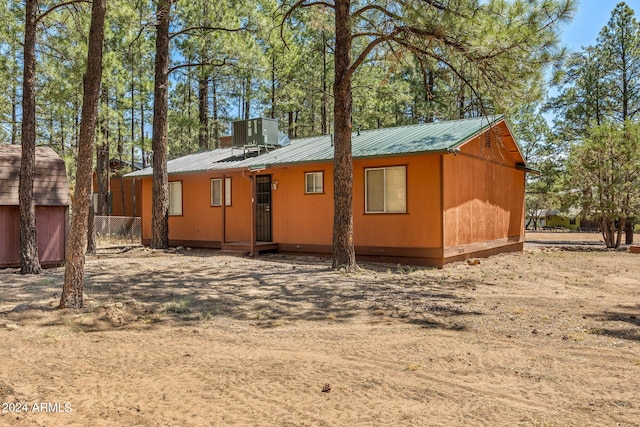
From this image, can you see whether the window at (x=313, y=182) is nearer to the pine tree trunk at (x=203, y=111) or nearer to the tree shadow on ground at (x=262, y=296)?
the tree shadow on ground at (x=262, y=296)

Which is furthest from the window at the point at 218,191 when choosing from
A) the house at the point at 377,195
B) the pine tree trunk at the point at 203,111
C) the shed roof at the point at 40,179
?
the pine tree trunk at the point at 203,111

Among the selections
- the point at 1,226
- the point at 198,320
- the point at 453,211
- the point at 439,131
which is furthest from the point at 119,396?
the point at 439,131

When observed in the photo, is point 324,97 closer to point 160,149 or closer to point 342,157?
point 160,149

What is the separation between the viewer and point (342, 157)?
33.9ft

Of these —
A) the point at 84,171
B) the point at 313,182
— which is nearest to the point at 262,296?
the point at 84,171

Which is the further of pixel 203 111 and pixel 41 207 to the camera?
pixel 203 111

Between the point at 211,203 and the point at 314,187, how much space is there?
417 cm

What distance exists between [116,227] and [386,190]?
48.2ft

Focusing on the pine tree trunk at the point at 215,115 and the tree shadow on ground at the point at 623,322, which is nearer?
the tree shadow on ground at the point at 623,322

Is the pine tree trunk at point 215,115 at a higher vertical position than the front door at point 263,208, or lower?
higher

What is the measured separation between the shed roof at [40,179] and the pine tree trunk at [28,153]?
738 mm

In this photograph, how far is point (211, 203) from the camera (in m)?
16.2

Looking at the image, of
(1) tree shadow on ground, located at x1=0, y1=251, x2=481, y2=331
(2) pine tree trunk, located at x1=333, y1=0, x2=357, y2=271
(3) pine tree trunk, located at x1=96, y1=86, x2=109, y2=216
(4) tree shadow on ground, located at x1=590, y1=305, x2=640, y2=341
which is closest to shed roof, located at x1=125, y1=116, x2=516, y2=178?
(2) pine tree trunk, located at x1=333, y1=0, x2=357, y2=271

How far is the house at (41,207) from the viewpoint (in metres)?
10.6
